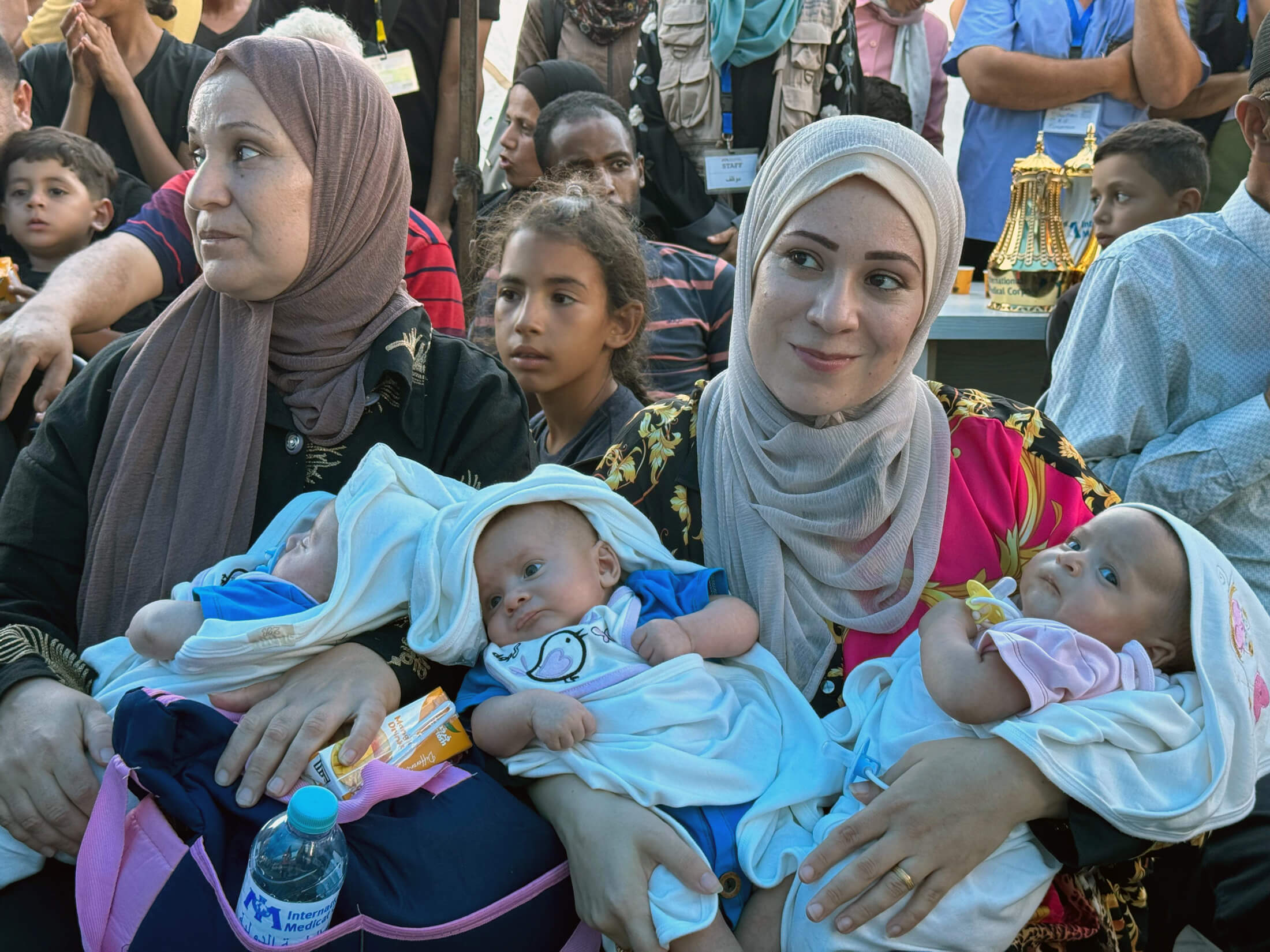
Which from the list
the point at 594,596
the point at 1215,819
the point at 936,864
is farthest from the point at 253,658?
the point at 1215,819

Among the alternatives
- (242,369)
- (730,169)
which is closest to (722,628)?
(242,369)

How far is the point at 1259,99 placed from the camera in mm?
2410

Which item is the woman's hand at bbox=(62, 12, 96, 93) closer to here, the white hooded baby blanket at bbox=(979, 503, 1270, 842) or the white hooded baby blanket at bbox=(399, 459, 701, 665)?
the white hooded baby blanket at bbox=(399, 459, 701, 665)

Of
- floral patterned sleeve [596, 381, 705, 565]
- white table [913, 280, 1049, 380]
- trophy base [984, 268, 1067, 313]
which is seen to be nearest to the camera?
floral patterned sleeve [596, 381, 705, 565]

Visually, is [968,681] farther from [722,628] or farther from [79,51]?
[79,51]

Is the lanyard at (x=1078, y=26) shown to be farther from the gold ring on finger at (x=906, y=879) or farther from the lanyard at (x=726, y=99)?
the gold ring on finger at (x=906, y=879)

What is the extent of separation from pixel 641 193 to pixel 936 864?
13.2ft

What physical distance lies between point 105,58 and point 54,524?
309cm

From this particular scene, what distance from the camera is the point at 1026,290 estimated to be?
14.1 feet

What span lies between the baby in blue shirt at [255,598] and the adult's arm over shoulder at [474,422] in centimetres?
35

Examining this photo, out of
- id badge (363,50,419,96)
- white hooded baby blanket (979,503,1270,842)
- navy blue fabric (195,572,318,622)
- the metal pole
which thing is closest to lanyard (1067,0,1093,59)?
the metal pole

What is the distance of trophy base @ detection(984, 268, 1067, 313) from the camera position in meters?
4.25

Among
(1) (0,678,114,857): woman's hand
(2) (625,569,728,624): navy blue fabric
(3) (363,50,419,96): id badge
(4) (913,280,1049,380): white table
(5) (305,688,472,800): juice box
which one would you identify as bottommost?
(4) (913,280,1049,380): white table

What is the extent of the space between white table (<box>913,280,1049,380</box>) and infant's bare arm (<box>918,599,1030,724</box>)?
256 centimetres
